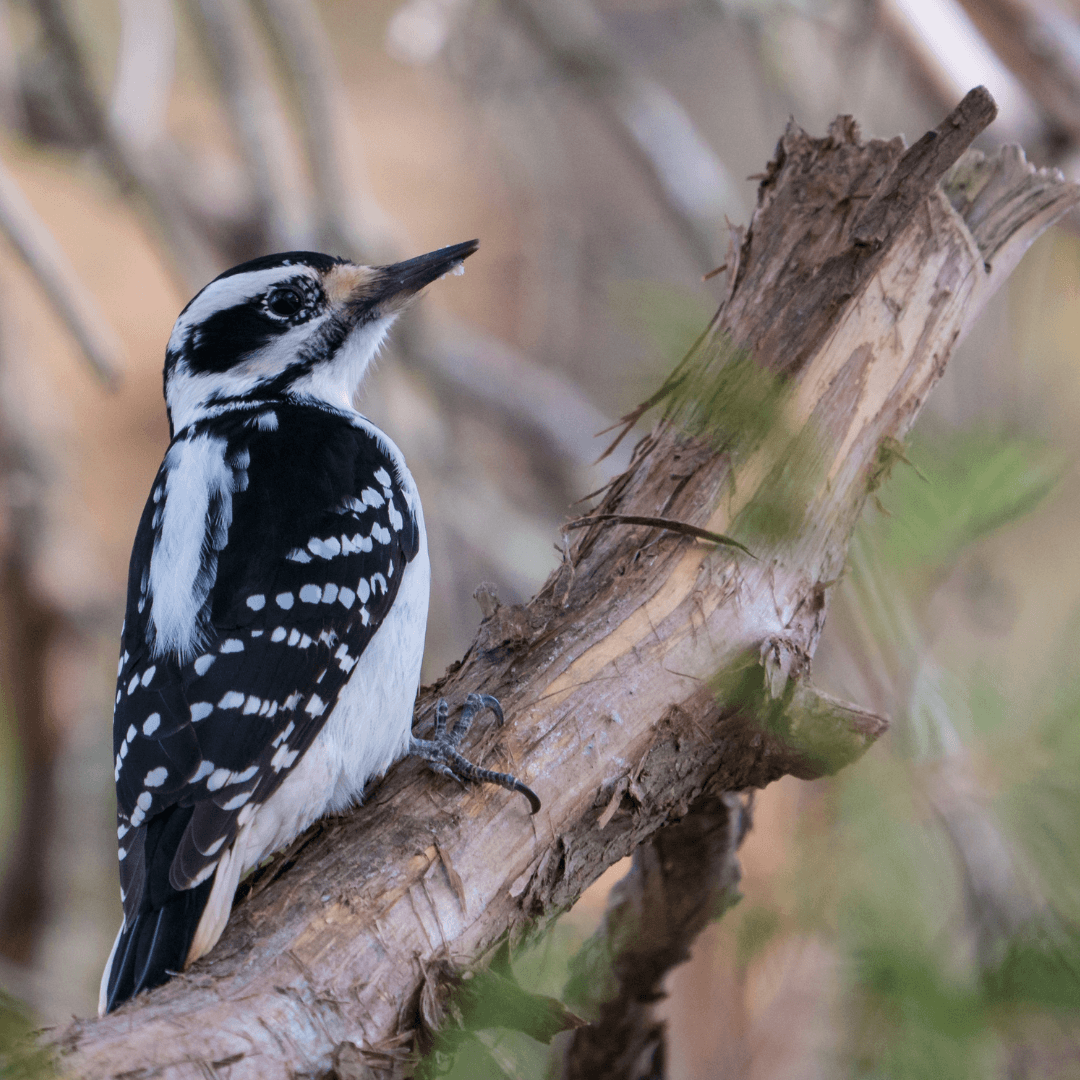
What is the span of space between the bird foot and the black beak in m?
1.12

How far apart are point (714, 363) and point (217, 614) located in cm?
129

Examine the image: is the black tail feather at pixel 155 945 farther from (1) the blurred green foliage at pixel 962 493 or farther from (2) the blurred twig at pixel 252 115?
(2) the blurred twig at pixel 252 115

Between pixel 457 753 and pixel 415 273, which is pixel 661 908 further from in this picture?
pixel 415 273

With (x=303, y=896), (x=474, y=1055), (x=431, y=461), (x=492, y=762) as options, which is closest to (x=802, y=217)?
(x=492, y=762)

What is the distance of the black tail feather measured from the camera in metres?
1.58

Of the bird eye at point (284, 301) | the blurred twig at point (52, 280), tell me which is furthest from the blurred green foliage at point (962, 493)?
the blurred twig at point (52, 280)

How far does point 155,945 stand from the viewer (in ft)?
5.29

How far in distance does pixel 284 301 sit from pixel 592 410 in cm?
274

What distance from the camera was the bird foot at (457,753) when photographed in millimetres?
1711

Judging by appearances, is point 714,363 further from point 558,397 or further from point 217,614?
point 558,397

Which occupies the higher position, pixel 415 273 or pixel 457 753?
pixel 415 273

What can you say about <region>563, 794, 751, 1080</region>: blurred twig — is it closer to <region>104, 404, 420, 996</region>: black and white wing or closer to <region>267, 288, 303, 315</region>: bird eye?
<region>104, 404, 420, 996</region>: black and white wing

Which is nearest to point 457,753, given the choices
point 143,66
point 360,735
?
point 360,735

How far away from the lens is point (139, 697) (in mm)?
1934
